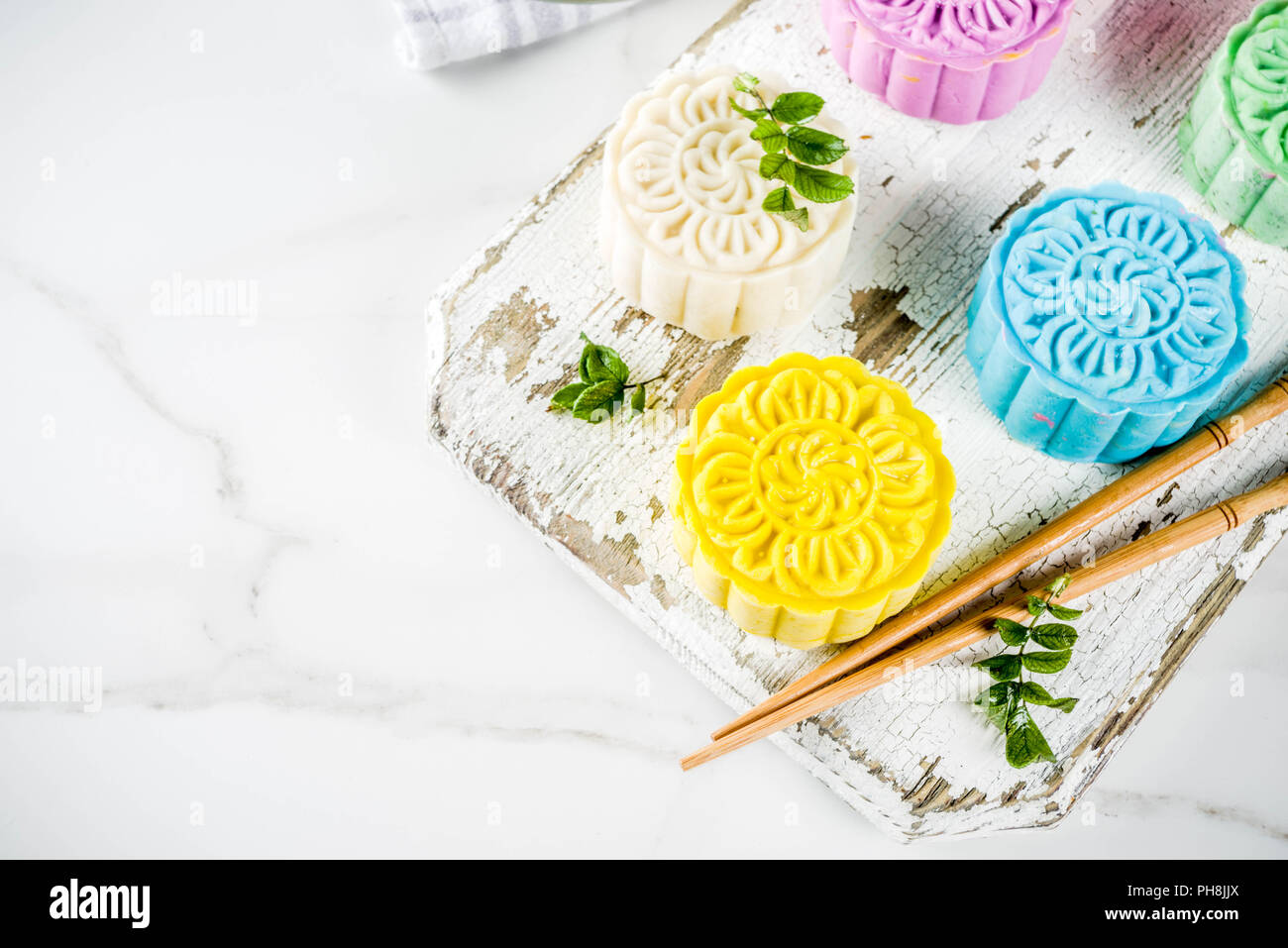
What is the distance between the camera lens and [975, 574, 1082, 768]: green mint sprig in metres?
1.63

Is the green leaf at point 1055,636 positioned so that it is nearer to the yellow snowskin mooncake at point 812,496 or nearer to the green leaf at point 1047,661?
the green leaf at point 1047,661

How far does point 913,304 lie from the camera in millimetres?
1892

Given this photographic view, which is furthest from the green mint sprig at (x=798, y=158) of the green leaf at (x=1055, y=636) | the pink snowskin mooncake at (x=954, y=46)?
the green leaf at (x=1055, y=636)

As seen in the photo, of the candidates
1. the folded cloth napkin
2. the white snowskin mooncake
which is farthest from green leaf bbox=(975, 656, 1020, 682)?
the folded cloth napkin

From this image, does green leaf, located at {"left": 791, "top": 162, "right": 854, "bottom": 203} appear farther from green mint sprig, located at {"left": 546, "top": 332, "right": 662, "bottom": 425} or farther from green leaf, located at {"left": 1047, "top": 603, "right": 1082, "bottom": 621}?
green leaf, located at {"left": 1047, "top": 603, "right": 1082, "bottom": 621}

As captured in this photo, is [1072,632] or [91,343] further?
[91,343]

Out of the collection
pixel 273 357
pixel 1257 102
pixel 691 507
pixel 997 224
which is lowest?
pixel 273 357

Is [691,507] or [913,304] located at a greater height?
[913,304]

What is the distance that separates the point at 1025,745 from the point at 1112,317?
60 cm

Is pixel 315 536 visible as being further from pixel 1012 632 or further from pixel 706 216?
pixel 1012 632

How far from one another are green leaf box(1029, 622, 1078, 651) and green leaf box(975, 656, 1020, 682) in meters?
0.04

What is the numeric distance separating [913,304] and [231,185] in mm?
1282
